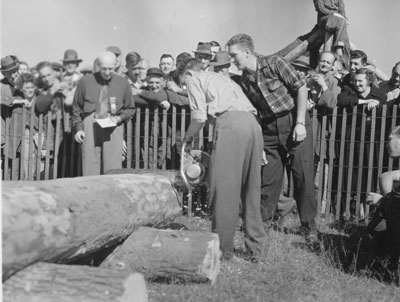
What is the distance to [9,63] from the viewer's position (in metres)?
8.45

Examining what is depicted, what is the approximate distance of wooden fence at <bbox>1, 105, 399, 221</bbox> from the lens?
6.88 metres

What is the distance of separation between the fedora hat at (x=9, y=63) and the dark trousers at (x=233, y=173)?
4.43m

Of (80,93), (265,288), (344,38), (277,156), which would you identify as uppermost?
(344,38)

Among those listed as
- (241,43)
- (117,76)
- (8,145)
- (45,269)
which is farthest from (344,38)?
(45,269)

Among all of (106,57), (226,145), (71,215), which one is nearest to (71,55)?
(106,57)

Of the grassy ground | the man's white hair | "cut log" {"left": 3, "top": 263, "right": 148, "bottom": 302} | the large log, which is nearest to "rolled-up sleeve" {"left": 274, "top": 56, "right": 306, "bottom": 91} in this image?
the grassy ground

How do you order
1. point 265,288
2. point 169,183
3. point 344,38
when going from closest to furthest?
point 265,288 → point 169,183 → point 344,38

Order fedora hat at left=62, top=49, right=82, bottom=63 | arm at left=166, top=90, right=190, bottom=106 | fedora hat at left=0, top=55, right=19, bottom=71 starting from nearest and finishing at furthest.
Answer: arm at left=166, top=90, right=190, bottom=106, fedora hat at left=0, top=55, right=19, bottom=71, fedora hat at left=62, top=49, right=82, bottom=63

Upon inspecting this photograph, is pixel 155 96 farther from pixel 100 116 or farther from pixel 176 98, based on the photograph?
pixel 100 116

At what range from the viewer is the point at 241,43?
5262mm

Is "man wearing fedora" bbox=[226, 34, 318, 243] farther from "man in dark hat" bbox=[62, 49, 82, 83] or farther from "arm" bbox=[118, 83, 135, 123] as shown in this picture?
"man in dark hat" bbox=[62, 49, 82, 83]

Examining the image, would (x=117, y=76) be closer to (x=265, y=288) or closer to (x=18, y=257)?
(x=265, y=288)

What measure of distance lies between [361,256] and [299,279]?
2.28 feet

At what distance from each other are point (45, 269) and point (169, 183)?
2.28 metres
